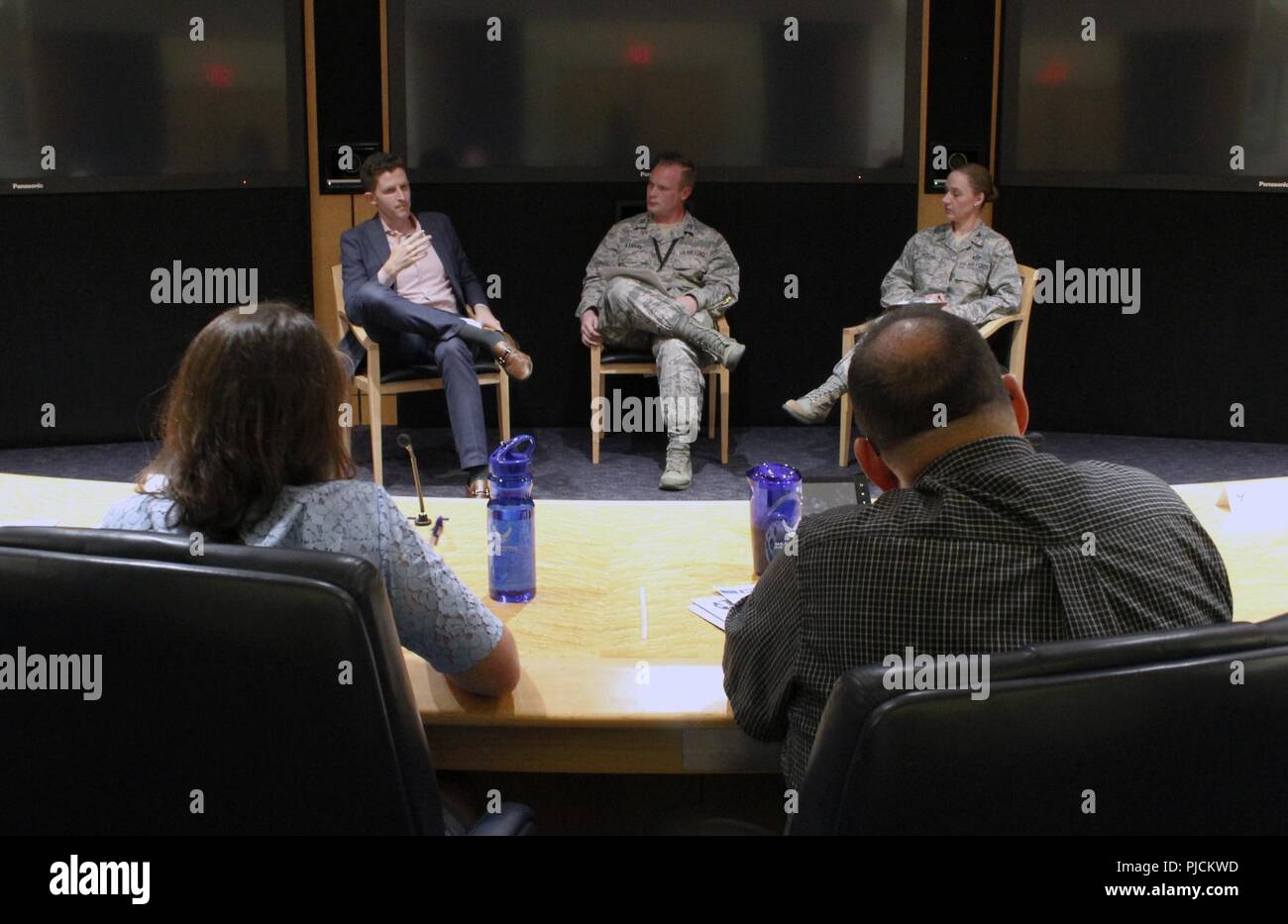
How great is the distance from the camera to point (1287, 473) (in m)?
5.86

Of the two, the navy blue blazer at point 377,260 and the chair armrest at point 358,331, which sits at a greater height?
the navy blue blazer at point 377,260

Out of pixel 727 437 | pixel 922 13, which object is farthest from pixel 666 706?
pixel 922 13

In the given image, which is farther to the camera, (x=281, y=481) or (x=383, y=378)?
(x=383, y=378)

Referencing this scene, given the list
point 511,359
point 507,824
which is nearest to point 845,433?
point 511,359

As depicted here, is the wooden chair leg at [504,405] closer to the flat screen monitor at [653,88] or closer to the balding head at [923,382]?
the flat screen monitor at [653,88]

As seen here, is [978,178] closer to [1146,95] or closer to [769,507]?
[1146,95]

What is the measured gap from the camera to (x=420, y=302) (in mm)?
5887

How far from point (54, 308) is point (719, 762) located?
493cm

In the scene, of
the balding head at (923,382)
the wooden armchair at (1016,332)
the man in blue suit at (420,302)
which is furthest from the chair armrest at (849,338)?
the balding head at (923,382)

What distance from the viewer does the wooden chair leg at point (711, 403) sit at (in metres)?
6.38

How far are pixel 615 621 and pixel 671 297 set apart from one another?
3.76 meters

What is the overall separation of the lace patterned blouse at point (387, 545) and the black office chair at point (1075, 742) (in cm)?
59

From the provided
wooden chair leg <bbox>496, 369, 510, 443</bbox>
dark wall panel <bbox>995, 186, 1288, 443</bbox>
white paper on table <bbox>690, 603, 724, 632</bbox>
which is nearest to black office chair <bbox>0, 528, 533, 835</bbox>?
white paper on table <bbox>690, 603, 724, 632</bbox>

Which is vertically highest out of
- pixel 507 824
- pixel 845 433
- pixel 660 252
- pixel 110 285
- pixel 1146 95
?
pixel 1146 95
